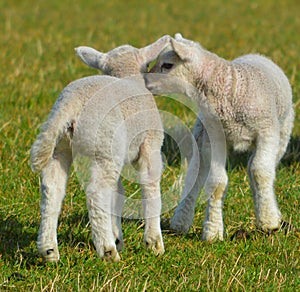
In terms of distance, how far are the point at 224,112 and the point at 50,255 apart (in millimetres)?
1575

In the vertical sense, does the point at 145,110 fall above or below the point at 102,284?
above

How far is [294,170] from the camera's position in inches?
288

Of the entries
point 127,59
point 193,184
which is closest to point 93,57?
point 127,59

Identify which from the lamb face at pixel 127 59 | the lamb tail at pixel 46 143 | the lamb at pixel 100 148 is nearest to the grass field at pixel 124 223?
the lamb at pixel 100 148

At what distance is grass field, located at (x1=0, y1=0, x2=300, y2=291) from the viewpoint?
4844 millimetres

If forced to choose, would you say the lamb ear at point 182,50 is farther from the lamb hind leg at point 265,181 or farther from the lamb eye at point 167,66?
the lamb hind leg at point 265,181

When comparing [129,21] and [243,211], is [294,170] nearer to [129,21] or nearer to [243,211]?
[243,211]

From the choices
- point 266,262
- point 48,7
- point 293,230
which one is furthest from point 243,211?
point 48,7

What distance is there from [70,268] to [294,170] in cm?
295

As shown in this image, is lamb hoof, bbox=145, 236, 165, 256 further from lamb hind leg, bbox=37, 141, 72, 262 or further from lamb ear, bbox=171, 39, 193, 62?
lamb ear, bbox=171, 39, 193, 62

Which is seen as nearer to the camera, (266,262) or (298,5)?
(266,262)

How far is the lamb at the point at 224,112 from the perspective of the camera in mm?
5574

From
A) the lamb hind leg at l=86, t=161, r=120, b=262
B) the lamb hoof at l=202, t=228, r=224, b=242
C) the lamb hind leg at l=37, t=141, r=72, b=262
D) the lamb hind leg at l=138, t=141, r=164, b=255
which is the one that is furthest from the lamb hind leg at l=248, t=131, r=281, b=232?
the lamb hind leg at l=37, t=141, r=72, b=262

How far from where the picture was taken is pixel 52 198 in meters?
4.91
